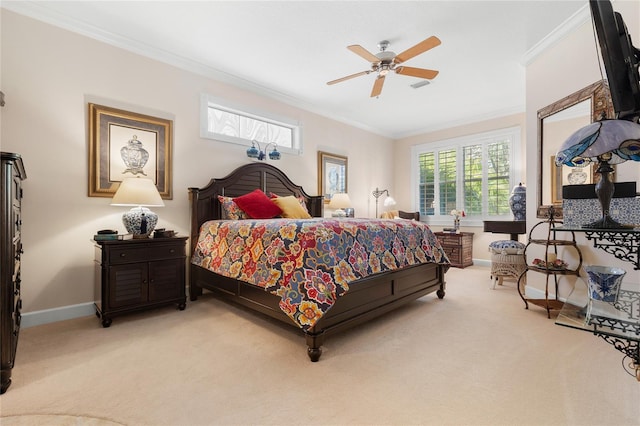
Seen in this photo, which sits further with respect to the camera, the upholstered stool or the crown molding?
the upholstered stool

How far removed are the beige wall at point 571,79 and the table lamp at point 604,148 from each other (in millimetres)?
1711

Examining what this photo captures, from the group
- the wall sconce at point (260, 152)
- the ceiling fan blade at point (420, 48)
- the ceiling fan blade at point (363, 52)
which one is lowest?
the wall sconce at point (260, 152)

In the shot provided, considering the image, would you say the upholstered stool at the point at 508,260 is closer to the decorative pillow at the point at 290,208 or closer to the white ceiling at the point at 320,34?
the white ceiling at the point at 320,34

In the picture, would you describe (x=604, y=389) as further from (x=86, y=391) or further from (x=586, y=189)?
(x=86, y=391)

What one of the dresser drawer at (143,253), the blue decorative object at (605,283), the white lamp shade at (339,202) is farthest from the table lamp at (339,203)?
the blue decorative object at (605,283)

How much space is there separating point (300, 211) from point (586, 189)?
2986mm

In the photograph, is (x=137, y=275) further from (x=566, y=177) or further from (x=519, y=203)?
(x=519, y=203)

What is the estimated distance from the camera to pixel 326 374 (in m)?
1.82

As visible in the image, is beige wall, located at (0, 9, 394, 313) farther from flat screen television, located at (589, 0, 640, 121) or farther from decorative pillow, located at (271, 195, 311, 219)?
flat screen television, located at (589, 0, 640, 121)

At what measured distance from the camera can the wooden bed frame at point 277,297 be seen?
86.6 inches

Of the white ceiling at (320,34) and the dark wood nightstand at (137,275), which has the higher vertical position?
the white ceiling at (320,34)

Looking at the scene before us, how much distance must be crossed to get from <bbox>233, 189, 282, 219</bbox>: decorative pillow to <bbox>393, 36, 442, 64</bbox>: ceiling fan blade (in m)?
2.17

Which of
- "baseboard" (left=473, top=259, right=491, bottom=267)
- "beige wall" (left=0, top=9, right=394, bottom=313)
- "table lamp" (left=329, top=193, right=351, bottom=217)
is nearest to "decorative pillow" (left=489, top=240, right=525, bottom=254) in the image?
"baseboard" (left=473, top=259, right=491, bottom=267)

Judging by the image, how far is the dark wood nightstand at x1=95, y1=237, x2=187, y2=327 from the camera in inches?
102
